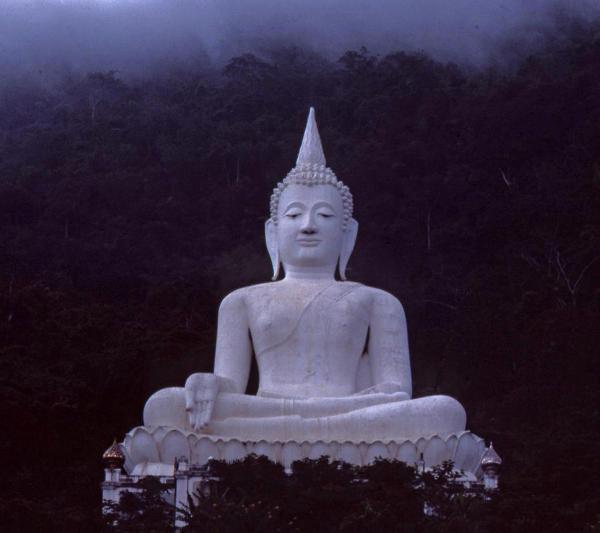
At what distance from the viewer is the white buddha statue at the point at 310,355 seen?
12.8 metres

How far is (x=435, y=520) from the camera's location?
10.9m

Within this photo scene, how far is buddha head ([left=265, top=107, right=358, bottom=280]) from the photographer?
562 inches

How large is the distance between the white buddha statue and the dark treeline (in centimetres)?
163

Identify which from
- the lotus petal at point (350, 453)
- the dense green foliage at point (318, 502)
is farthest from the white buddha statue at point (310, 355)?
the dense green foliage at point (318, 502)

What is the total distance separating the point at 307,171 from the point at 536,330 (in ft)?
22.4

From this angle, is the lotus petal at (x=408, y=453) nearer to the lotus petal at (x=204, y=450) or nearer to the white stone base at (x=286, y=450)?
the white stone base at (x=286, y=450)

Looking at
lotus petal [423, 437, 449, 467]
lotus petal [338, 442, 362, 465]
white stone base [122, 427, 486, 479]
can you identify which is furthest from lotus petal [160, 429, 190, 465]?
lotus petal [423, 437, 449, 467]

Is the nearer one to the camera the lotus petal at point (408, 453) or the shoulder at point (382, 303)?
the lotus petal at point (408, 453)

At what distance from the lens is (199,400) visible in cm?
1285

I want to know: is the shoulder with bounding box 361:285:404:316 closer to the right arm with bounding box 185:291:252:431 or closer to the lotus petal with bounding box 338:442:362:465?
the right arm with bounding box 185:291:252:431

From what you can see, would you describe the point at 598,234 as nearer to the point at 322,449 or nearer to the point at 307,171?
the point at 307,171

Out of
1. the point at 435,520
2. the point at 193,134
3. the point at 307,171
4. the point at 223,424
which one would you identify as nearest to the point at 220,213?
the point at 193,134

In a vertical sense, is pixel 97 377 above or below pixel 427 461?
above

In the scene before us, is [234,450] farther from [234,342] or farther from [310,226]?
[310,226]
